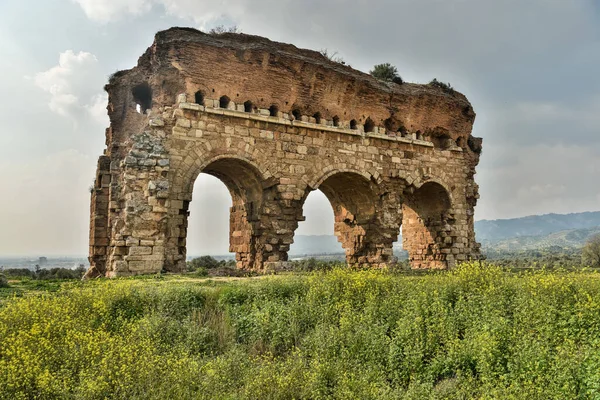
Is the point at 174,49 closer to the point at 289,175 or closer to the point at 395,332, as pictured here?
the point at 289,175

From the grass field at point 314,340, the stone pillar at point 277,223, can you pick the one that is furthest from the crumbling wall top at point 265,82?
the grass field at point 314,340

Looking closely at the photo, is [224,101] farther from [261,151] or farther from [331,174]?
[331,174]

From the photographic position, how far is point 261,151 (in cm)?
1527

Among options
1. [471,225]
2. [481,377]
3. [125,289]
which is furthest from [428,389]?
[471,225]

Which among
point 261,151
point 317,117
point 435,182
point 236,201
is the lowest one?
point 236,201

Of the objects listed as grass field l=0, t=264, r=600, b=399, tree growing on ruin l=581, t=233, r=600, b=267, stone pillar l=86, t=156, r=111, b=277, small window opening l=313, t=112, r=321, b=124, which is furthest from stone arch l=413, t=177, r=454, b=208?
stone pillar l=86, t=156, r=111, b=277

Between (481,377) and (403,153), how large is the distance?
13236 millimetres

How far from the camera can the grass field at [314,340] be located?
19.0 ft

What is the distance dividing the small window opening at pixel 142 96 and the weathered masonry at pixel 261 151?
0.04 m

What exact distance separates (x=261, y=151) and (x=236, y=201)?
10.1 ft

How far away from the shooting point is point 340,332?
25.3 feet

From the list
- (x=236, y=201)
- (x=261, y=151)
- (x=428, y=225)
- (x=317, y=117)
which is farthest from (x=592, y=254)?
(x=261, y=151)

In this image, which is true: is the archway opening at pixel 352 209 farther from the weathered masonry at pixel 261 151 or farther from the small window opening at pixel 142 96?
the small window opening at pixel 142 96

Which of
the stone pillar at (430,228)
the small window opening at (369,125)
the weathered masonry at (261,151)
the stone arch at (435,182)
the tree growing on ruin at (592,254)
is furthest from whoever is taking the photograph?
the tree growing on ruin at (592,254)
